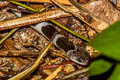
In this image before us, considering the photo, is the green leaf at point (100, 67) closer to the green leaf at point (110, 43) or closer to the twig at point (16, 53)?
the green leaf at point (110, 43)

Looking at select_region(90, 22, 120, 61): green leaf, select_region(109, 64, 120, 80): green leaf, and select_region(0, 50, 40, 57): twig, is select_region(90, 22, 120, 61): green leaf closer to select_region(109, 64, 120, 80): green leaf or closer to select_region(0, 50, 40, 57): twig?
select_region(109, 64, 120, 80): green leaf

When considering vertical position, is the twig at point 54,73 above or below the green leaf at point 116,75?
below

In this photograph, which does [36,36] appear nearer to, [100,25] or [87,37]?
[87,37]

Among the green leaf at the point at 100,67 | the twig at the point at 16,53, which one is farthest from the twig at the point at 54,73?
the green leaf at the point at 100,67

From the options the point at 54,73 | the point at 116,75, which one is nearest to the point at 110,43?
the point at 116,75

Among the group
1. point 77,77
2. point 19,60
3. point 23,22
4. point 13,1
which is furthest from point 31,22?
point 77,77

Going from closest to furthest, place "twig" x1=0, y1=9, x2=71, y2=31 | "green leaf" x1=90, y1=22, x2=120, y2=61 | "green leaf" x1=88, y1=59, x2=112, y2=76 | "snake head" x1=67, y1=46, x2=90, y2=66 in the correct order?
"green leaf" x1=90, y1=22, x2=120, y2=61 → "green leaf" x1=88, y1=59, x2=112, y2=76 → "twig" x1=0, y1=9, x2=71, y2=31 → "snake head" x1=67, y1=46, x2=90, y2=66

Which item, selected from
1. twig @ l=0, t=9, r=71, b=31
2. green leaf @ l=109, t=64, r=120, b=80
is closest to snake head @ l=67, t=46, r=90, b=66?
twig @ l=0, t=9, r=71, b=31
